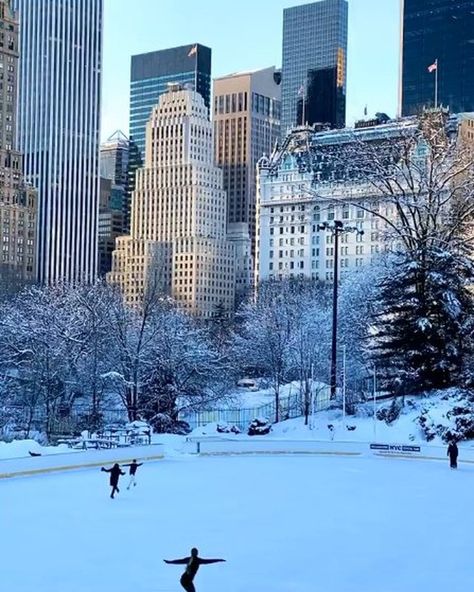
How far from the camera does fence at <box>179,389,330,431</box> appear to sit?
2153 inches

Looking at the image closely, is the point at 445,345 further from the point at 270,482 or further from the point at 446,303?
the point at 270,482

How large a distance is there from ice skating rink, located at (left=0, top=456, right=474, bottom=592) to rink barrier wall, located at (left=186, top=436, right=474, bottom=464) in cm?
559

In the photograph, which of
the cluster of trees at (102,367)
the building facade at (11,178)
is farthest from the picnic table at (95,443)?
the building facade at (11,178)

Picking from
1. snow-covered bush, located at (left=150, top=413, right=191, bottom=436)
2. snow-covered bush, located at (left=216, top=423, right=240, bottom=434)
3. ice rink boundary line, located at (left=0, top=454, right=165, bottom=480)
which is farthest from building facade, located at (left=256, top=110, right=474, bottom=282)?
ice rink boundary line, located at (left=0, top=454, right=165, bottom=480)

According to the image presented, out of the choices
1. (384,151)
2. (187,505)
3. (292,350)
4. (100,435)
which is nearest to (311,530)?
(187,505)

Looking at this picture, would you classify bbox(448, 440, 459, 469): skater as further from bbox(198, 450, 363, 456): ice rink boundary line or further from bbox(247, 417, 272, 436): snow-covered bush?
bbox(247, 417, 272, 436): snow-covered bush

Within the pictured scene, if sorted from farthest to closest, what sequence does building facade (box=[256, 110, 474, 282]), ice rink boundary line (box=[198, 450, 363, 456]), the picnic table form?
building facade (box=[256, 110, 474, 282]), ice rink boundary line (box=[198, 450, 363, 456]), the picnic table

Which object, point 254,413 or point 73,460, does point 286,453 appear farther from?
point 254,413

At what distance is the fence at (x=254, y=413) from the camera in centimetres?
5469

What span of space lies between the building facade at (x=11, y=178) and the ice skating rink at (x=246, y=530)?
14098 cm

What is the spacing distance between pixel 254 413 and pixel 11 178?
123 m

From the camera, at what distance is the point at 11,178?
172625 millimetres

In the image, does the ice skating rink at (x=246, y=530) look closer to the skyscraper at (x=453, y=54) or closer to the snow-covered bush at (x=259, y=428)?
the snow-covered bush at (x=259, y=428)

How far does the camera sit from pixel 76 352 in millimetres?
55625
